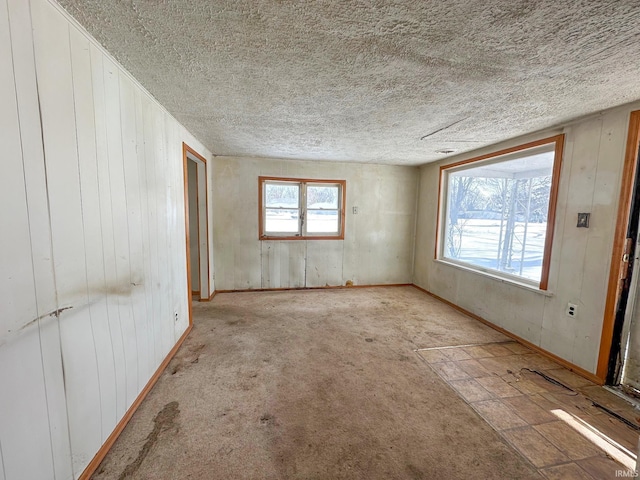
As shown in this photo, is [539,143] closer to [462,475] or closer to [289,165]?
[462,475]

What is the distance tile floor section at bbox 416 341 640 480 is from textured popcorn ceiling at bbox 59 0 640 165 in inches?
88.5

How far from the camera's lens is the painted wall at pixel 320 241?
14.4 feet

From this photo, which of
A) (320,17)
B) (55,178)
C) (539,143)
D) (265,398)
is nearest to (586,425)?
(265,398)

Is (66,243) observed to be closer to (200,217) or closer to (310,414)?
(310,414)

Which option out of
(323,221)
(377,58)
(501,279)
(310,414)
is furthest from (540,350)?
(323,221)

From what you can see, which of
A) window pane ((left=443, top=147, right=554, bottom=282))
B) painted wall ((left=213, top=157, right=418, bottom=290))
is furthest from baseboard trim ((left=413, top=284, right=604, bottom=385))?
painted wall ((left=213, top=157, right=418, bottom=290))

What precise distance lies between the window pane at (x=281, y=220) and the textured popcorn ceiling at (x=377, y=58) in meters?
2.09

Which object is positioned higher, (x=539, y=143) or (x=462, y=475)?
(x=539, y=143)

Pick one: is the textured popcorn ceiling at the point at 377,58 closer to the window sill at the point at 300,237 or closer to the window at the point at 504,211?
the window at the point at 504,211

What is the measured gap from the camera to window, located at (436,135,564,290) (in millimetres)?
2854

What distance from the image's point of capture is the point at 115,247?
159 cm

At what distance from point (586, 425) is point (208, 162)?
4.83 m

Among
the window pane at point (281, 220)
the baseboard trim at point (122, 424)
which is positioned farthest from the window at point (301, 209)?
the baseboard trim at point (122, 424)

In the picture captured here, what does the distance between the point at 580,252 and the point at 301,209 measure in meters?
3.57
